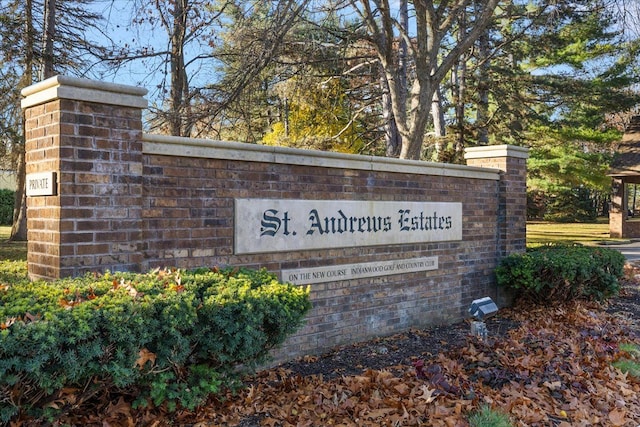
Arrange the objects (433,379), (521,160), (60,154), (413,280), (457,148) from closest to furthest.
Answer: (60,154) < (433,379) < (413,280) < (521,160) < (457,148)

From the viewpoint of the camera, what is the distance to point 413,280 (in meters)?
7.00

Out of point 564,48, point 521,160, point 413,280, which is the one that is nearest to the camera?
point 413,280

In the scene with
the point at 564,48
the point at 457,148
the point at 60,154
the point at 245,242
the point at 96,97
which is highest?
the point at 564,48

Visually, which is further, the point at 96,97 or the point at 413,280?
the point at 413,280

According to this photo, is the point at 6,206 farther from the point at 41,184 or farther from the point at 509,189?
the point at 41,184

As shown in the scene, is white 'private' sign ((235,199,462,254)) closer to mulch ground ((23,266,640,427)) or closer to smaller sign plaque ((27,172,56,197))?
mulch ground ((23,266,640,427))

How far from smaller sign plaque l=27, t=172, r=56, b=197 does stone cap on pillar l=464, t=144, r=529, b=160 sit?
20.8 ft

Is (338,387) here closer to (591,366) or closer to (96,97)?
(591,366)

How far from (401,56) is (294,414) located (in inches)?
543

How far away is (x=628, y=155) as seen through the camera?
2427 centimetres

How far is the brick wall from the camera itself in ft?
13.3

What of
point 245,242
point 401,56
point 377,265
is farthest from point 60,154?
point 401,56

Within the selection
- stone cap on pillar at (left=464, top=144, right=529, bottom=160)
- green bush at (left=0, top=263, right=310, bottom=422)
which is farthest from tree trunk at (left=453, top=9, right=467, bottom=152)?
green bush at (left=0, top=263, right=310, bottom=422)

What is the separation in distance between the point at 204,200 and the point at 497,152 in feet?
16.7
